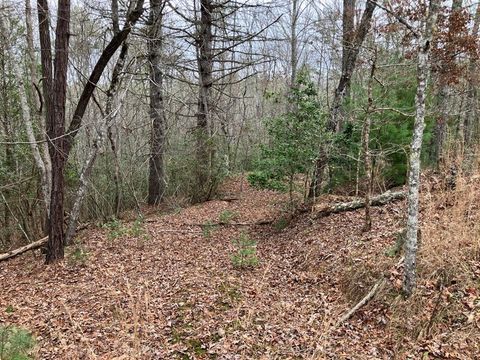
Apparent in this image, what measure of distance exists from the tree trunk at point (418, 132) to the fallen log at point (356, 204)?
3.17 m

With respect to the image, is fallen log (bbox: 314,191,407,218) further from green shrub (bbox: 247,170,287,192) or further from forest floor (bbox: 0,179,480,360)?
green shrub (bbox: 247,170,287,192)

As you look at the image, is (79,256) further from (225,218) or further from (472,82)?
(472,82)

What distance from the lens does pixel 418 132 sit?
3.84 meters

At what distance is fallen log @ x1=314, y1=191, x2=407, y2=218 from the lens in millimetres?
7184

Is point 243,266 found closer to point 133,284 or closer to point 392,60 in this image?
point 133,284

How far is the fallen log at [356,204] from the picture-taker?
7.18 m

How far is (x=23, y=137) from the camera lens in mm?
8984

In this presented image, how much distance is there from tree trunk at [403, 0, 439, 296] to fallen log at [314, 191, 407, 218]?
3.17 m

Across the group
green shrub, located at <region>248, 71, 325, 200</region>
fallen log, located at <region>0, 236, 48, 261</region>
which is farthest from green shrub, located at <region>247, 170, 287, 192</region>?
fallen log, located at <region>0, 236, 48, 261</region>

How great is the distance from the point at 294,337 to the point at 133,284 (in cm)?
267

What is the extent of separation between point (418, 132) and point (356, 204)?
3893mm

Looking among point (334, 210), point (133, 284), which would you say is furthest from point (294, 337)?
point (334, 210)

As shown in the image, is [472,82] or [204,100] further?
[204,100]

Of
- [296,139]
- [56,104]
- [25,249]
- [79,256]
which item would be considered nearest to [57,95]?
[56,104]
